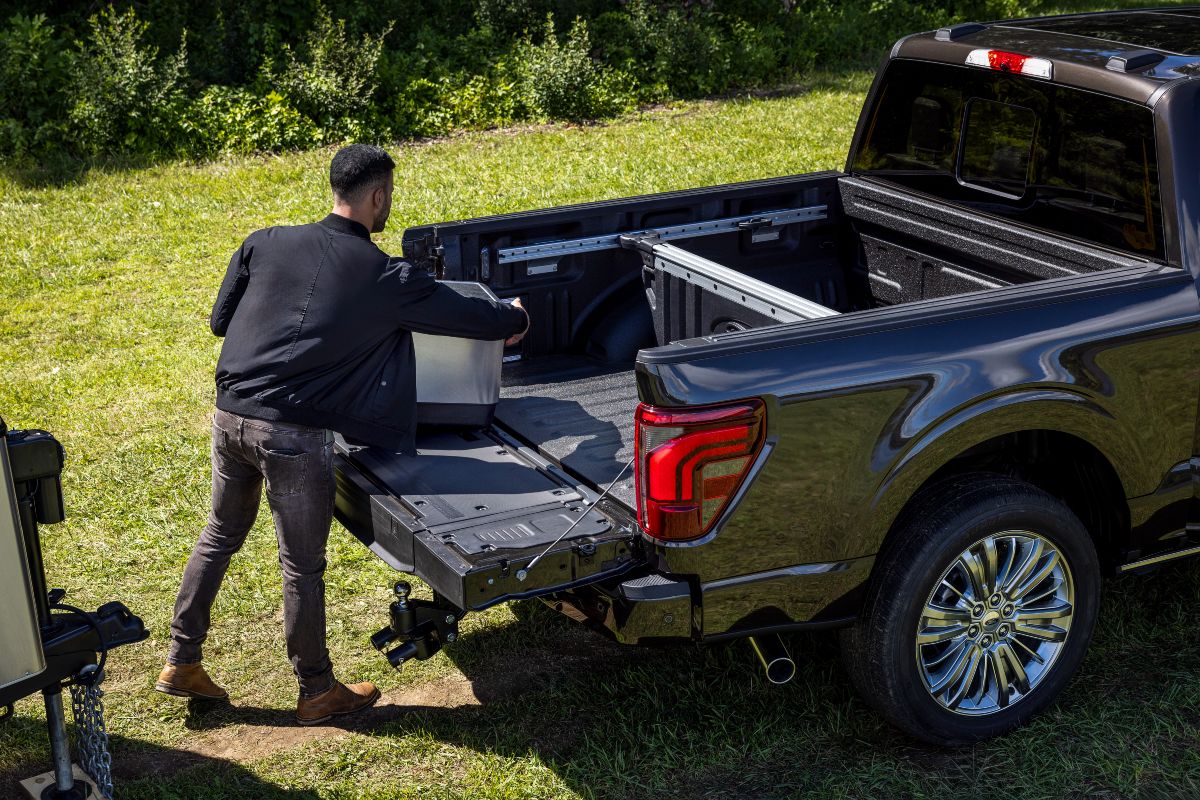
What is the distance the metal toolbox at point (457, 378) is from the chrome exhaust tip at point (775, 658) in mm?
1279

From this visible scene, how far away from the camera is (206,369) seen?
751 centimetres

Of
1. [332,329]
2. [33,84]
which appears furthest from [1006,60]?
[33,84]

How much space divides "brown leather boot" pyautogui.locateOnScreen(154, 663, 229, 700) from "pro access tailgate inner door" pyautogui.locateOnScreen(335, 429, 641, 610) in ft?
2.34

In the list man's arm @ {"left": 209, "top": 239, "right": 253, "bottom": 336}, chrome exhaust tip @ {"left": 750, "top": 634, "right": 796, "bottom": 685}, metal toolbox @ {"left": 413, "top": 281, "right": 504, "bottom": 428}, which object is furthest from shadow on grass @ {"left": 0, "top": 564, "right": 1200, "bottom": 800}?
man's arm @ {"left": 209, "top": 239, "right": 253, "bottom": 336}

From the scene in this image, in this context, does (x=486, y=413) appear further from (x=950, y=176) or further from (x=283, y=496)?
(x=950, y=176)

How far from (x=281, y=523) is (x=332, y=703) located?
0.67 meters

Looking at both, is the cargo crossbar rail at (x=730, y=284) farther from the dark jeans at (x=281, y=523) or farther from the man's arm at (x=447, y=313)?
the dark jeans at (x=281, y=523)

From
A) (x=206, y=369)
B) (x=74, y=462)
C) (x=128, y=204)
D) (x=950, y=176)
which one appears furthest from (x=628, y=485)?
(x=128, y=204)

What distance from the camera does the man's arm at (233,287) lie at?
413 cm

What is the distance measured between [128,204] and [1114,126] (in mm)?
8098

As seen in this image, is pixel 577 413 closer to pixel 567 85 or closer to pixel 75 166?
pixel 75 166

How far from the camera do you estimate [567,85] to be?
42.6 ft

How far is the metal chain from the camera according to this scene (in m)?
3.62

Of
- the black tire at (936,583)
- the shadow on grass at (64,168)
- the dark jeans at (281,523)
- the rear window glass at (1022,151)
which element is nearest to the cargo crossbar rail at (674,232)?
the rear window glass at (1022,151)
